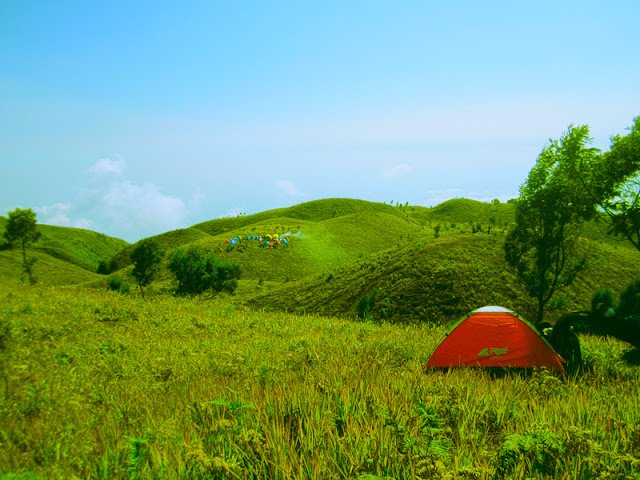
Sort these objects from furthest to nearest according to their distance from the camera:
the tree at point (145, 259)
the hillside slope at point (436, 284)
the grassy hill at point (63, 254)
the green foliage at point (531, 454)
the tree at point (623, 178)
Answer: the grassy hill at point (63, 254)
the tree at point (145, 259)
the hillside slope at point (436, 284)
the tree at point (623, 178)
the green foliage at point (531, 454)

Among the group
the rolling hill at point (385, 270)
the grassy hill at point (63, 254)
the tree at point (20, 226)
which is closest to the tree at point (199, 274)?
the rolling hill at point (385, 270)

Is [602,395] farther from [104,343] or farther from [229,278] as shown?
[229,278]

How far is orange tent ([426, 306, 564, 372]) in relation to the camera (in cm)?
880

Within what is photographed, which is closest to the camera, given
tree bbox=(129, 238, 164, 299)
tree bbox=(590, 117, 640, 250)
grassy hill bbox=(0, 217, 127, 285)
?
tree bbox=(590, 117, 640, 250)

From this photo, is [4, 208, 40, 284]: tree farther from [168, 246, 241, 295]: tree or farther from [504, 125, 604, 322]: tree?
[504, 125, 604, 322]: tree

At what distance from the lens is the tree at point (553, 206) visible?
28.7 metres

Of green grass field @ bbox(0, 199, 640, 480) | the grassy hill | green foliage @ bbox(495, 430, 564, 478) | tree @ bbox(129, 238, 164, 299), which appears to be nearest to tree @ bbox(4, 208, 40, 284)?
the grassy hill

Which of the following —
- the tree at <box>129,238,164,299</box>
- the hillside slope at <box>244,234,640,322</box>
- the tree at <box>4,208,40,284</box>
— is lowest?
the hillside slope at <box>244,234,640,322</box>

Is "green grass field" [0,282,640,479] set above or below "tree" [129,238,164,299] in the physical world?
below

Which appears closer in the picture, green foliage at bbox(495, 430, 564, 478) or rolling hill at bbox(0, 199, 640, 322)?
green foliage at bbox(495, 430, 564, 478)

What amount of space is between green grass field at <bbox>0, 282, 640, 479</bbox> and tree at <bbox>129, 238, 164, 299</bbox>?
1941 inches

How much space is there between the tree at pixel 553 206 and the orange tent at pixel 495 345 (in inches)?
874

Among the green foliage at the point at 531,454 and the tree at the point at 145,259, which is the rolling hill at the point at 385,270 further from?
the green foliage at the point at 531,454

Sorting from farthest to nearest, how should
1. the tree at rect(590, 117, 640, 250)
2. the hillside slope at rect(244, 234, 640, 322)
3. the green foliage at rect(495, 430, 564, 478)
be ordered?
the hillside slope at rect(244, 234, 640, 322), the tree at rect(590, 117, 640, 250), the green foliage at rect(495, 430, 564, 478)
